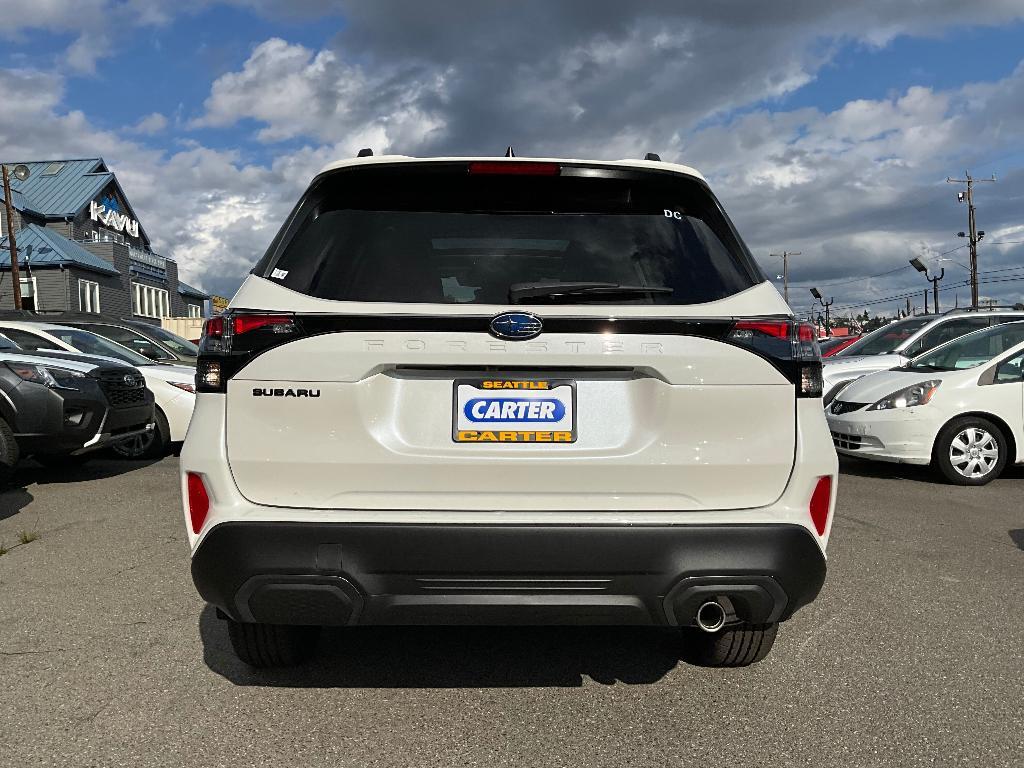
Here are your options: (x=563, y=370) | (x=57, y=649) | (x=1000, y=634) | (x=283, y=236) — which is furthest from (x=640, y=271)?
(x=57, y=649)

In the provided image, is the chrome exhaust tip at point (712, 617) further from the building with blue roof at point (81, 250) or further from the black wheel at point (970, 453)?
the building with blue roof at point (81, 250)

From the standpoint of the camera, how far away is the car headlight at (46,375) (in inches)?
300

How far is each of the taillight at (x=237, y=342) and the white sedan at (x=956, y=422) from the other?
6916mm

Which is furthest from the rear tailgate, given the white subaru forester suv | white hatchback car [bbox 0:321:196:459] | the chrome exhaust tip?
white hatchback car [bbox 0:321:196:459]

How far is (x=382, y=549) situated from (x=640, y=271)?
3.82 feet

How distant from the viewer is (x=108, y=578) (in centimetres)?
471

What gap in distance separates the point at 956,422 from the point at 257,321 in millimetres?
7261

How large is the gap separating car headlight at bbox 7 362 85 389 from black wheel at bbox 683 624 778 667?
20.8ft

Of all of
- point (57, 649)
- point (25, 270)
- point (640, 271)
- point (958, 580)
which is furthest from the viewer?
point (25, 270)

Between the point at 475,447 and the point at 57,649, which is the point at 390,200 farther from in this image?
the point at 57,649

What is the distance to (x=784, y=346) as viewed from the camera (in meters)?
2.72

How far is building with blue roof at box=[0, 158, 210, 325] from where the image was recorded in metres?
35.8

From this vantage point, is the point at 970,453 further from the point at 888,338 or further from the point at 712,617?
the point at 712,617

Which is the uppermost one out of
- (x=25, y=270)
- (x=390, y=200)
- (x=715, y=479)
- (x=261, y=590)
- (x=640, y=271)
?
(x=25, y=270)
